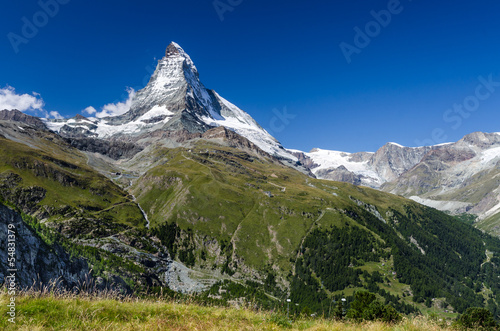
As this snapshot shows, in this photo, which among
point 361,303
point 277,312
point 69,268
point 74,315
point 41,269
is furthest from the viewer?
point 69,268

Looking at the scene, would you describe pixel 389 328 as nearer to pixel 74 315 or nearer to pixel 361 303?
pixel 74 315

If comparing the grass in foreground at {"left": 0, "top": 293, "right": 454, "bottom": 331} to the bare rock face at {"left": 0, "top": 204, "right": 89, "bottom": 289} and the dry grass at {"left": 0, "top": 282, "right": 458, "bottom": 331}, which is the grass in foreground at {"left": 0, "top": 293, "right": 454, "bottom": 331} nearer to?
the dry grass at {"left": 0, "top": 282, "right": 458, "bottom": 331}

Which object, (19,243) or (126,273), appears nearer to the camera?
(19,243)

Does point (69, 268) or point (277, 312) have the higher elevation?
point (277, 312)

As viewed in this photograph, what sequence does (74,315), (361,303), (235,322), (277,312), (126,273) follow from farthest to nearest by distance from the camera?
(126,273) < (361,303) < (277,312) < (235,322) < (74,315)

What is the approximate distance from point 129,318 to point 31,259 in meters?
89.6

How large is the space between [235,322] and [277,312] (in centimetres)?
273

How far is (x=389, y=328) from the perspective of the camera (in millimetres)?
10094

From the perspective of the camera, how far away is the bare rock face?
53.3m

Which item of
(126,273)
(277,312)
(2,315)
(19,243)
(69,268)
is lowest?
(126,273)

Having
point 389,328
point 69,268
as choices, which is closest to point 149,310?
point 389,328

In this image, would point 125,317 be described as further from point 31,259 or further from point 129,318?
point 31,259

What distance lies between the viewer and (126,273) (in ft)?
612

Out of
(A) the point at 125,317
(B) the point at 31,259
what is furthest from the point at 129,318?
(B) the point at 31,259
